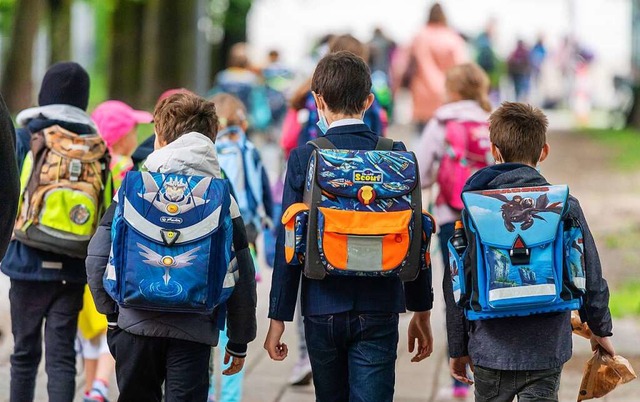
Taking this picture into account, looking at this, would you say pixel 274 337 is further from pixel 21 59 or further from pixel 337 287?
pixel 21 59

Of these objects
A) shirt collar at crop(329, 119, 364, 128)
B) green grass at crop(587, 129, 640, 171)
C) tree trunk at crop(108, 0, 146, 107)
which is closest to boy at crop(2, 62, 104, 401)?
shirt collar at crop(329, 119, 364, 128)

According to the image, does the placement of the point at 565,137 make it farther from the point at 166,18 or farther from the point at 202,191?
the point at 202,191

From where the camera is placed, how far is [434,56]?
45.0 ft

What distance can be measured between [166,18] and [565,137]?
808cm

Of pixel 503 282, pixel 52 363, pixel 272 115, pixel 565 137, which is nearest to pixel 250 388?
pixel 52 363

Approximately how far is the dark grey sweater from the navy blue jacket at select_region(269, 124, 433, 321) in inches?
6.4

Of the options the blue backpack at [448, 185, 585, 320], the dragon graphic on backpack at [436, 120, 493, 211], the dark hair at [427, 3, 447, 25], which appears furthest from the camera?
the dark hair at [427, 3, 447, 25]

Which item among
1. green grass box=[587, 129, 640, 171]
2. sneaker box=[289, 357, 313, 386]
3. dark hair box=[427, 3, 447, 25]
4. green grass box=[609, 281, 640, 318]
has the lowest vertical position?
green grass box=[609, 281, 640, 318]

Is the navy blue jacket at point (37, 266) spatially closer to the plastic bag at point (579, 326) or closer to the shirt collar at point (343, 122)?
the shirt collar at point (343, 122)

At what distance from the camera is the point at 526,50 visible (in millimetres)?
37281

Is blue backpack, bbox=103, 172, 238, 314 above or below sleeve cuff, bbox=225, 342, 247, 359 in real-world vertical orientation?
above

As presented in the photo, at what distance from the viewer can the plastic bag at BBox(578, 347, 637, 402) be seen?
5.08 m

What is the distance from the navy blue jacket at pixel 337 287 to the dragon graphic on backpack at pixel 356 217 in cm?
13

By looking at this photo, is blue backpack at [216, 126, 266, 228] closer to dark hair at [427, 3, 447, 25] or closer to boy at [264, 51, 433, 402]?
boy at [264, 51, 433, 402]
